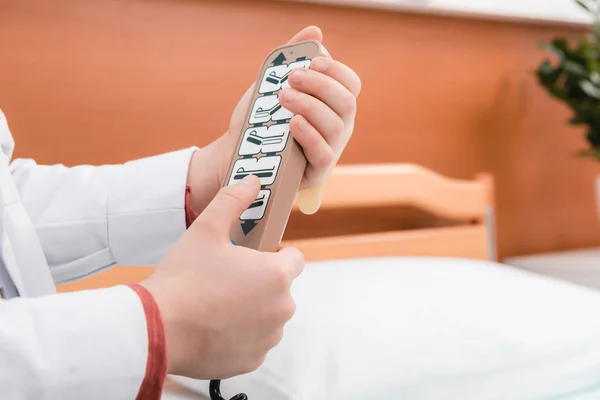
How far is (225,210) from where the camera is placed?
1.39 feet

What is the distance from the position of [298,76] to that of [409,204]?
2.54ft

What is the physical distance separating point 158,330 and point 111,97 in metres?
0.74

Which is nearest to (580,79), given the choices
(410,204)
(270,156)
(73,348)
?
(410,204)

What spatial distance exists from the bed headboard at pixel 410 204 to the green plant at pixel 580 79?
264mm

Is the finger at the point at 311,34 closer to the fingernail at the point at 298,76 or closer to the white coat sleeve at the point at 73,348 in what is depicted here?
the fingernail at the point at 298,76

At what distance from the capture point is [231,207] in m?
0.43

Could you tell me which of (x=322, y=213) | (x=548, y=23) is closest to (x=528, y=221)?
(x=548, y=23)

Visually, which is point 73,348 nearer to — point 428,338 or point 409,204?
point 428,338

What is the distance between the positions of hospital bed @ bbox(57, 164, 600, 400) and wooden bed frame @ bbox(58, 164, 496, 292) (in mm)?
270

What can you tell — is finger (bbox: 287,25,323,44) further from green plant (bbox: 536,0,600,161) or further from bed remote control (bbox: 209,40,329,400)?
green plant (bbox: 536,0,600,161)

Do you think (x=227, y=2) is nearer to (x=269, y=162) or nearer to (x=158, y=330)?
(x=269, y=162)

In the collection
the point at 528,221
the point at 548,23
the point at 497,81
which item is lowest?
the point at 528,221

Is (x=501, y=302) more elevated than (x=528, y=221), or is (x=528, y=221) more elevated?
(x=501, y=302)

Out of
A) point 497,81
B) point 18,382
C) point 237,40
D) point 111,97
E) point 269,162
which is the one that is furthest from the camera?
point 497,81
